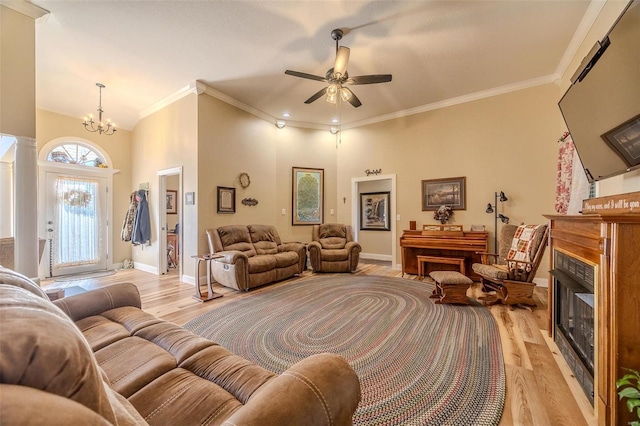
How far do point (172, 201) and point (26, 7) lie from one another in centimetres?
472

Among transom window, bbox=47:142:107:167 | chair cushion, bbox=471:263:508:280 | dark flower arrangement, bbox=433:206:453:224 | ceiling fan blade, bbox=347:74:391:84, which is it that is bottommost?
chair cushion, bbox=471:263:508:280

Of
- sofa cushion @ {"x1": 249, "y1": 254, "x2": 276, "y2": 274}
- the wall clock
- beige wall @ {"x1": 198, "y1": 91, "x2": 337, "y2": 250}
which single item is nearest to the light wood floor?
sofa cushion @ {"x1": 249, "y1": 254, "x2": 276, "y2": 274}

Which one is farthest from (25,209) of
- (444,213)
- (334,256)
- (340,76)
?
(444,213)

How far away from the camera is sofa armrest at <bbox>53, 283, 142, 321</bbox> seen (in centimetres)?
165

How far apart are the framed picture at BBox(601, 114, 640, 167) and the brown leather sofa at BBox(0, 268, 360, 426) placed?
2348 mm

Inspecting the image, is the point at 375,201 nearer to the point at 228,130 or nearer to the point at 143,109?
the point at 228,130

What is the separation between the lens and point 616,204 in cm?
198

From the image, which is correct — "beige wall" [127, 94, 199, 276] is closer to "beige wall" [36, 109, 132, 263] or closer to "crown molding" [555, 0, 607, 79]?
"beige wall" [36, 109, 132, 263]

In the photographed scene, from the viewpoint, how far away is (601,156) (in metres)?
2.18

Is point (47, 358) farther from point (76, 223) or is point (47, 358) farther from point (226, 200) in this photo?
point (76, 223)

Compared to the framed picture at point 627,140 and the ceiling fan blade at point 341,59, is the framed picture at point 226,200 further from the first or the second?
the framed picture at point 627,140

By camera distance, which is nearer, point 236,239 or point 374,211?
point 236,239

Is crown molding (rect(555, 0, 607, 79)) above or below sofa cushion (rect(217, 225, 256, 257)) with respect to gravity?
above

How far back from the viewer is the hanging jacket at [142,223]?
16.9 feet
